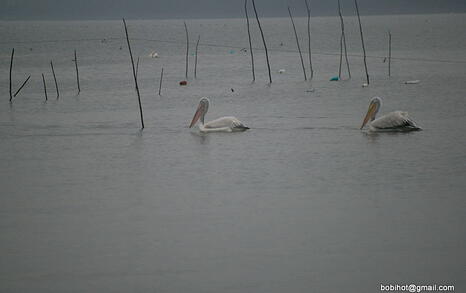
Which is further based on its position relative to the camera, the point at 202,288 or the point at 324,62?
the point at 324,62

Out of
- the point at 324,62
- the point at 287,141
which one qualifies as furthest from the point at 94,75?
the point at 287,141

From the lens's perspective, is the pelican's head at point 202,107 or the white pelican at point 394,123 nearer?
the white pelican at point 394,123

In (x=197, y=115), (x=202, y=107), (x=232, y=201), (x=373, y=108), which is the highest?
(x=202, y=107)

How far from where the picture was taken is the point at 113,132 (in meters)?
18.2

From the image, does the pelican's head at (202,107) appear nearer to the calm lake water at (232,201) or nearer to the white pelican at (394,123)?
the calm lake water at (232,201)

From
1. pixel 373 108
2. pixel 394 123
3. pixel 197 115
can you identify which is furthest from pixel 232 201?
pixel 197 115

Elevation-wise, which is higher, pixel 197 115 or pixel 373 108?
pixel 197 115

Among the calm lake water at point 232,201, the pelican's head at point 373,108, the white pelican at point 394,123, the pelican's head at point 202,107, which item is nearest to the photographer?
the calm lake water at point 232,201

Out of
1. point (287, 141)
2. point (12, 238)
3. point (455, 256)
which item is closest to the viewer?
point (455, 256)

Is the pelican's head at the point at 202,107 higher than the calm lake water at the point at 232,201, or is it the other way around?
the pelican's head at the point at 202,107

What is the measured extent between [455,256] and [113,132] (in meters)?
10.8

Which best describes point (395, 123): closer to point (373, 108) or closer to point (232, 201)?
point (373, 108)

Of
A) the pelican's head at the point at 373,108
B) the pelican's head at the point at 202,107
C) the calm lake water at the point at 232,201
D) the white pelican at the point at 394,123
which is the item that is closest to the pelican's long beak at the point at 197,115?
the pelican's head at the point at 202,107

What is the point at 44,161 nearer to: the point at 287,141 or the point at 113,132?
the point at 113,132
